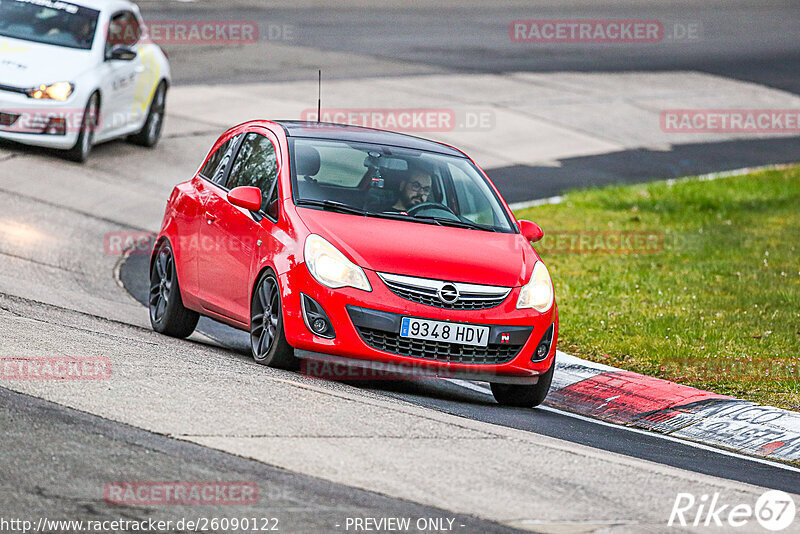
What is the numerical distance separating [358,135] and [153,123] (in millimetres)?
9323

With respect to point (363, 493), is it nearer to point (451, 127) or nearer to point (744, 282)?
point (744, 282)

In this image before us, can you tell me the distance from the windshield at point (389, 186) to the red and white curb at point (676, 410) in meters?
1.29

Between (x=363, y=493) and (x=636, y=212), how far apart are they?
1254cm

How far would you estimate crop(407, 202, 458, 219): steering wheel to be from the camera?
9469mm

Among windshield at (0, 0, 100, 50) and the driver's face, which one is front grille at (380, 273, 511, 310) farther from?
windshield at (0, 0, 100, 50)

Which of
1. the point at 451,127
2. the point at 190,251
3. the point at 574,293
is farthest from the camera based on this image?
the point at 451,127

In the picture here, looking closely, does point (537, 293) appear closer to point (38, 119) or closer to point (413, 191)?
point (413, 191)

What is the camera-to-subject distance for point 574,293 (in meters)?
13.2

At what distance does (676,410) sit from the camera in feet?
30.8

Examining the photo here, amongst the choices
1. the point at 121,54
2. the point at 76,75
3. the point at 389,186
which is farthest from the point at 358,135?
the point at 121,54

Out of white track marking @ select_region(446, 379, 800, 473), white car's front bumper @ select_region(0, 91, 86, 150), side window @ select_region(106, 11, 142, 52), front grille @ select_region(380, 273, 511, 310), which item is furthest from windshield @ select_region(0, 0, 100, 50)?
front grille @ select_region(380, 273, 511, 310)

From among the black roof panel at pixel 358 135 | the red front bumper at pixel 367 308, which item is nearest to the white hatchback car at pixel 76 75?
the black roof panel at pixel 358 135

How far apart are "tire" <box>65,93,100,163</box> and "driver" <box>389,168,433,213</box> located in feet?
25.8

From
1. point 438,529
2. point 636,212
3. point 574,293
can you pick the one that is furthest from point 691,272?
point 438,529
